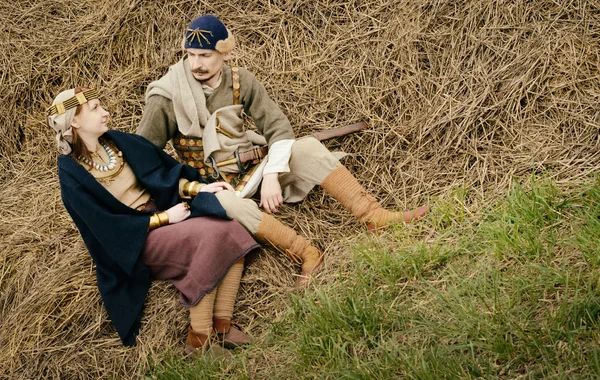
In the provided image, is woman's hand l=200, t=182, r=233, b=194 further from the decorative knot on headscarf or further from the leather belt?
the decorative knot on headscarf

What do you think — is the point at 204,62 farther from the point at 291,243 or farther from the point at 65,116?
the point at 291,243

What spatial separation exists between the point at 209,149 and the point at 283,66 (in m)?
1.33

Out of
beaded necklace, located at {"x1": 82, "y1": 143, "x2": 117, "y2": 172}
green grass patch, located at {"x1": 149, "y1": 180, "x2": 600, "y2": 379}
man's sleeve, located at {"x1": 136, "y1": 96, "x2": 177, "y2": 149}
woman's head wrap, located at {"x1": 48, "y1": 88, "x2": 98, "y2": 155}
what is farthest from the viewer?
man's sleeve, located at {"x1": 136, "y1": 96, "x2": 177, "y2": 149}

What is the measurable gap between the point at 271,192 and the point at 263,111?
0.46m

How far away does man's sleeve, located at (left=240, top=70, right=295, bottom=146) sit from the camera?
374cm

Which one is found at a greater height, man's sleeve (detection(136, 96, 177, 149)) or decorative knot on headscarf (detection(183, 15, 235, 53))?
decorative knot on headscarf (detection(183, 15, 235, 53))

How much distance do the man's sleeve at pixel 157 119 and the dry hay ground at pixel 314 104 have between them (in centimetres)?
73

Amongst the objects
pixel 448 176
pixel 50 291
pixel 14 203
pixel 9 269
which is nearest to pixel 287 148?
pixel 448 176

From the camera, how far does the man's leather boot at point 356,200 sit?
365 cm

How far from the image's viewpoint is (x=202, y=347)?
325 cm

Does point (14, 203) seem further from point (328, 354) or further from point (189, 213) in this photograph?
point (328, 354)

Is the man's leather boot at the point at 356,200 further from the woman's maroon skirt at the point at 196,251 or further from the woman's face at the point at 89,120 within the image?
the woman's face at the point at 89,120

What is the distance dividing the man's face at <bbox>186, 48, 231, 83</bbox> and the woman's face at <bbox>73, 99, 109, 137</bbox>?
547 millimetres

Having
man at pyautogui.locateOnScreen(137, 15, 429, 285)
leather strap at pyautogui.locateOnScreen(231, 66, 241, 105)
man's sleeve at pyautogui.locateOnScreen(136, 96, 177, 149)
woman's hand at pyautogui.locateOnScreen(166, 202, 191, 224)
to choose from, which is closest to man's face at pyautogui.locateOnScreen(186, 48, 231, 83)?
man at pyautogui.locateOnScreen(137, 15, 429, 285)
